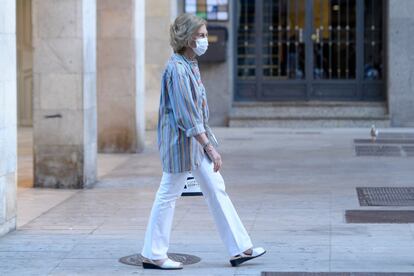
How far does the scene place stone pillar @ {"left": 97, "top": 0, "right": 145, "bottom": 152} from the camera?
17922 mm

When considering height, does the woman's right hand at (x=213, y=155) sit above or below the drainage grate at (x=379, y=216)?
above

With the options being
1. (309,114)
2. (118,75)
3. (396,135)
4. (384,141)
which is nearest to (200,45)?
(118,75)

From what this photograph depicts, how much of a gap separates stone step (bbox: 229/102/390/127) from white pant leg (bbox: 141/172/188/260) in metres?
14.8

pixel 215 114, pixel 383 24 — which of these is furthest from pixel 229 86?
pixel 383 24

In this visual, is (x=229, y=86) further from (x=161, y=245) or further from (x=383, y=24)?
(x=161, y=245)

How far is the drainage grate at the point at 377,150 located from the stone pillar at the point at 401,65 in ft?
14.2

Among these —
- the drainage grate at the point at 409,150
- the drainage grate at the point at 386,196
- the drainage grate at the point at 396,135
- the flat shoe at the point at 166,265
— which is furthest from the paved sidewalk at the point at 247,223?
the drainage grate at the point at 396,135

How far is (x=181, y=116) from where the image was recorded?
27.0 feet

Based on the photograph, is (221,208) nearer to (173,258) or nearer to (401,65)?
(173,258)

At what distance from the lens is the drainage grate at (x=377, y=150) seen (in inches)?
694

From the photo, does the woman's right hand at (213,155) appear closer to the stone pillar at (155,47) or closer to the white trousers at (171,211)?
the white trousers at (171,211)

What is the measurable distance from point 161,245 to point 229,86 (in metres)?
15.2

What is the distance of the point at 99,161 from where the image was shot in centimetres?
1711

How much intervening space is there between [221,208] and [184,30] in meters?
1.37
